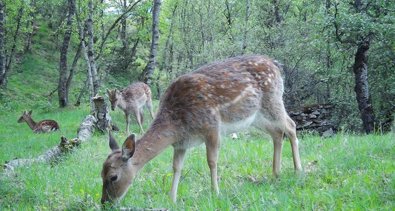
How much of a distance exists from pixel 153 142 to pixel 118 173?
2.19 ft

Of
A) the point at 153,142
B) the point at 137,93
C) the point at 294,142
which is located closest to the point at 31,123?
the point at 137,93

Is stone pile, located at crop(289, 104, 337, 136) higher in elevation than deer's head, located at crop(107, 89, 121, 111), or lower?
A: lower

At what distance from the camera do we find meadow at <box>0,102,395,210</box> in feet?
16.3

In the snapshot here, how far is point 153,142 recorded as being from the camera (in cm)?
606

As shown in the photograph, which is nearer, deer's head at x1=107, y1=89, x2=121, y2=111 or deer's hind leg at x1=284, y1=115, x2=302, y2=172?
deer's hind leg at x1=284, y1=115, x2=302, y2=172

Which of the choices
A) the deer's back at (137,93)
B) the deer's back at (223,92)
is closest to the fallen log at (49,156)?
the deer's back at (223,92)

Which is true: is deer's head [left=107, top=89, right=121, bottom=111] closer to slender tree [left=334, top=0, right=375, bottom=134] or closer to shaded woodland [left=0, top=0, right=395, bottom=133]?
shaded woodland [left=0, top=0, right=395, bottom=133]

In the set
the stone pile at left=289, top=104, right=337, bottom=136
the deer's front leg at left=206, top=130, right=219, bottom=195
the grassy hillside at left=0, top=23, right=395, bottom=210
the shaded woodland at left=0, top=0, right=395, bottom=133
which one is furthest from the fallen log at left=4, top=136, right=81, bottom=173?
the stone pile at left=289, top=104, right=337, bottom=136

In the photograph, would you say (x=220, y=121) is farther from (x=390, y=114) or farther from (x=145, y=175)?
(x=390, y=114)

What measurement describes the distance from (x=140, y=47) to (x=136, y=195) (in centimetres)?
A: 4182

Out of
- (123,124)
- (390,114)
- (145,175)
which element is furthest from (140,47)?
(145,175)

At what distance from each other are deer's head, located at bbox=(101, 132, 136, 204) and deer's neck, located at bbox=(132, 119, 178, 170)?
0.17 metres

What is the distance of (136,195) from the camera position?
614 cm

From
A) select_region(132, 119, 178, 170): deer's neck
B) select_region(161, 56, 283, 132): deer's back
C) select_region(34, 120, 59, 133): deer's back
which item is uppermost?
select_region(161, 56, 283, 132): deer's back
